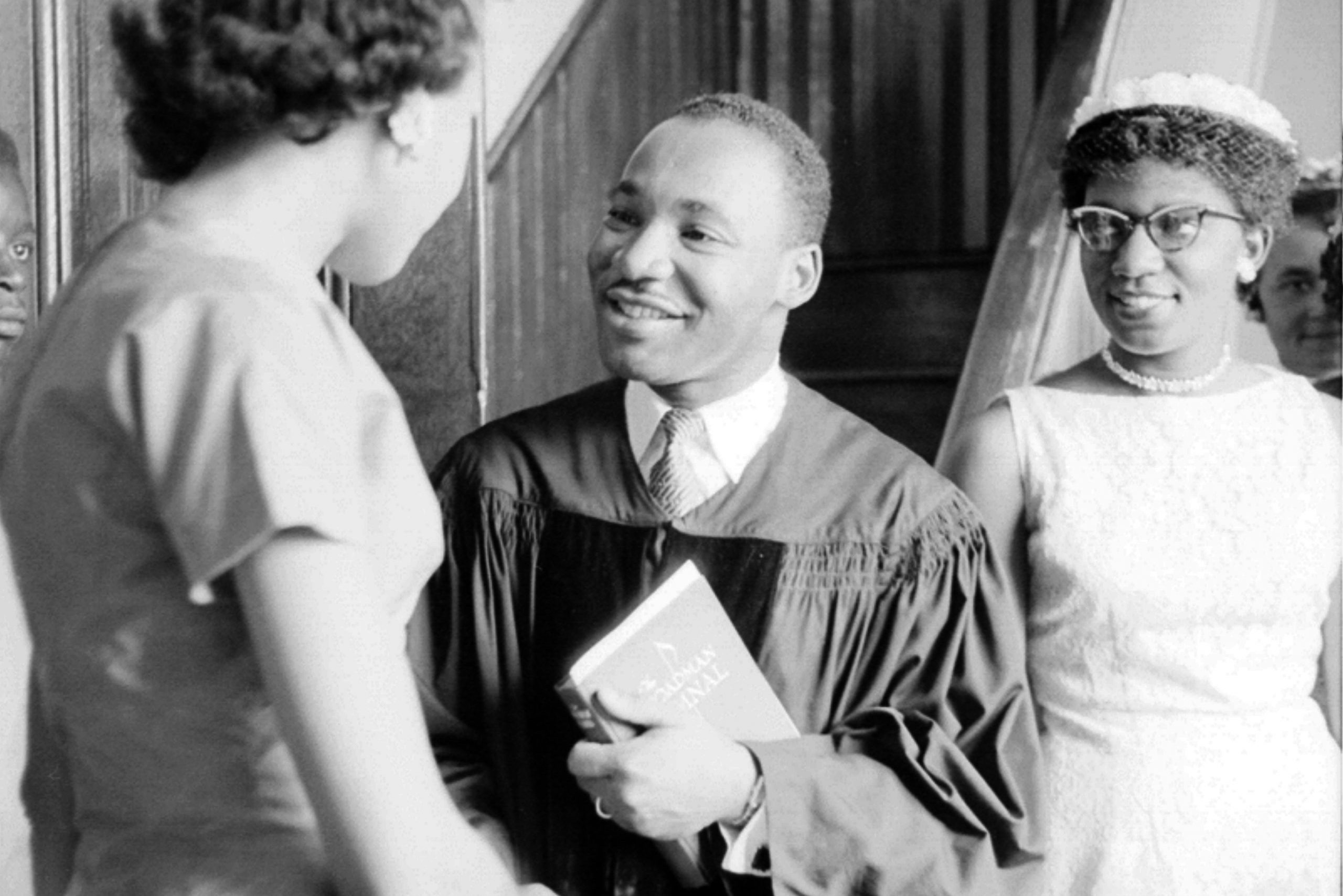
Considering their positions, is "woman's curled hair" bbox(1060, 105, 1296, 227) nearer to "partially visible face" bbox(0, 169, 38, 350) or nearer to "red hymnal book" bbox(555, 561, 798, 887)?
"red hymnal book" bbox(555, 561, 798, 887)

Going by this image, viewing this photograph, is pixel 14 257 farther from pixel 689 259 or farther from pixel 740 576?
pixel 740 576

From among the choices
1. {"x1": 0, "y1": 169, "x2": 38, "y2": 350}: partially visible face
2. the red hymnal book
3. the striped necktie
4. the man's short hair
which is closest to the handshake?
the man's short hair

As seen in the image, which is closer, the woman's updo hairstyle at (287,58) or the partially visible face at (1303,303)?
the woman's updo hairstyle at (287,58)

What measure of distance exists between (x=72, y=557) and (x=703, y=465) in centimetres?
100

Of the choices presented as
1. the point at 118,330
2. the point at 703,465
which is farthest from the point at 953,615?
the point at 118,330

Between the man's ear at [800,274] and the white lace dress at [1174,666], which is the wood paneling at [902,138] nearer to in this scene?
the white lace dress at [1174,666]

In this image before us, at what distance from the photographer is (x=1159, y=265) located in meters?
2.32

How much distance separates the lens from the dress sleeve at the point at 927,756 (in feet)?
5.89

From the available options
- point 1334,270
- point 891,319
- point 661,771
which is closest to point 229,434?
point 661,771

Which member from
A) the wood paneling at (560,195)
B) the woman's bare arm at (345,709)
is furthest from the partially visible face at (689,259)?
the wood paneling at (560,195)

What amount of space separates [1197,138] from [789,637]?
965 millimetres

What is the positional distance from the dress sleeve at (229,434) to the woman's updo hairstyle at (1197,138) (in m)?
1.58

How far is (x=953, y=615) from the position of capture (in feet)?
6.54

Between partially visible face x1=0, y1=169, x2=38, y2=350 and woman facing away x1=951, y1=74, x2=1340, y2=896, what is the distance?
1.31 meters
